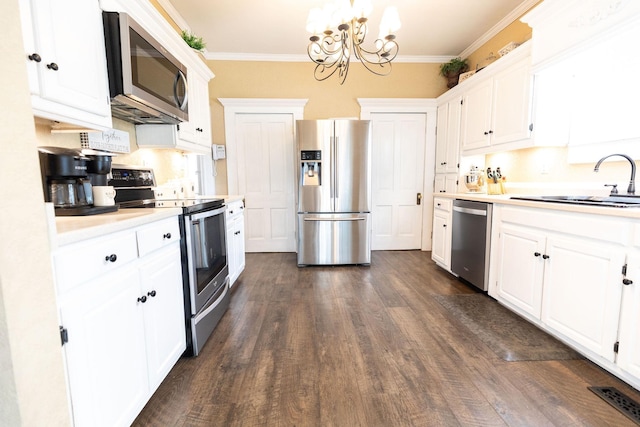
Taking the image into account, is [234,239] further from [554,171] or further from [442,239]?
[554,171]

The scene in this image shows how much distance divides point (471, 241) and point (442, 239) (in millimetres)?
592

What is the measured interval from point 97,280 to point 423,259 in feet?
12.3

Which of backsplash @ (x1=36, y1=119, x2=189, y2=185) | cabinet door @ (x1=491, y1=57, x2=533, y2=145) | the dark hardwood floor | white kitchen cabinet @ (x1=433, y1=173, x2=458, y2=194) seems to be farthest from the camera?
white kitchen cabinet @ (x1=433, y1=173, x2=458, y2=194)

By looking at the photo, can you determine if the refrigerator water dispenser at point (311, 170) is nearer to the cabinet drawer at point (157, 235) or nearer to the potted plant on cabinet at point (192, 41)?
the potted plant on cabinet at point (192, 41)

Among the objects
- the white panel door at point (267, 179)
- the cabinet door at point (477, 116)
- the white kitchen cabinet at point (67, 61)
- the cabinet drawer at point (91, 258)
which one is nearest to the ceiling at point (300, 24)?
the cabinet door at point (477, 116)

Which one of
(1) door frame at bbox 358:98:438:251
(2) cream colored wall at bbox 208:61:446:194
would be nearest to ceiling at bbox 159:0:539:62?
(2) cream colored wall at bbox 208:61:446:194

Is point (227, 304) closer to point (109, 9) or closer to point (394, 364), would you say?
point (394, 364)

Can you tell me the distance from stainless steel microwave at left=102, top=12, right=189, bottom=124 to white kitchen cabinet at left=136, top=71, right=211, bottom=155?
0.29ft

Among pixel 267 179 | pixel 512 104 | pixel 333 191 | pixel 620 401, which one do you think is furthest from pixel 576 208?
pixel 267 179

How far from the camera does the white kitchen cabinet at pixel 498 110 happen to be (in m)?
2.54

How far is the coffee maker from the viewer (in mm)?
1217

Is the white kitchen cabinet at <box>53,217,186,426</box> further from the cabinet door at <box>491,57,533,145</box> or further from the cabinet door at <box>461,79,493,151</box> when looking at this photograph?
the cabinet door at <box>461,79,493,151</box>

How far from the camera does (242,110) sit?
4102 mm

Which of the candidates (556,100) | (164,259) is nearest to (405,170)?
(556,100)
